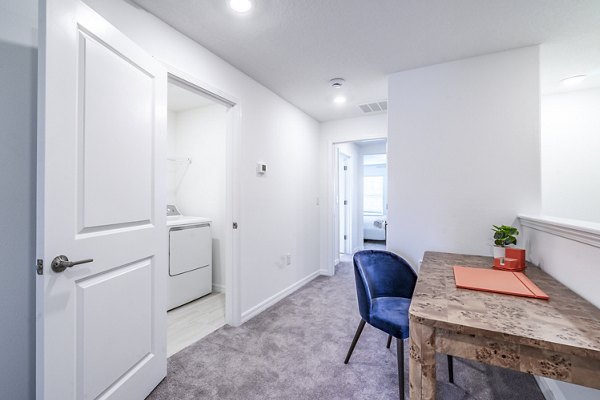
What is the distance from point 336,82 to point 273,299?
2.40 m

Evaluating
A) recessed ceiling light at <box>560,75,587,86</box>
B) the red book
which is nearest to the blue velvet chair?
the red book

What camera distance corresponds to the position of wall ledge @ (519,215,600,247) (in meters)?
1.05

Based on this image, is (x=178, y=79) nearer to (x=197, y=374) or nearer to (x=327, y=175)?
(x=197, y=374)

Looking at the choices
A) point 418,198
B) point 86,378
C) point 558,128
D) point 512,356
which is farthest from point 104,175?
point 558,128

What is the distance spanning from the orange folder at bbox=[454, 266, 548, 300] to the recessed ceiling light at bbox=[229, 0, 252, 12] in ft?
6.49

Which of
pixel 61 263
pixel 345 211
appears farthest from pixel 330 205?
pixel 61 263

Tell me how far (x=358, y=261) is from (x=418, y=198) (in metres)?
0.97

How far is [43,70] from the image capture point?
103 centimetres

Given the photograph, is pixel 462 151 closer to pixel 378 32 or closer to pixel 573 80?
pixel 378 32

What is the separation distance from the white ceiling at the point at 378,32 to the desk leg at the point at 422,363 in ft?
5.82

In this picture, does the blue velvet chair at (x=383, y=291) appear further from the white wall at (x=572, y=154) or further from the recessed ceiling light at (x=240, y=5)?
the white wall at (x=572, y=154)

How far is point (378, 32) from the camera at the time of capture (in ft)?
6.07

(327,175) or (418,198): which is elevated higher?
(327,175)

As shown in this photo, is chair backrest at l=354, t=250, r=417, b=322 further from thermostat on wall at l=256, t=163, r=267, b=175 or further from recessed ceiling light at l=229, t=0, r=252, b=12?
recessed ceiling light at l=229, t=0, r=252, b=12
